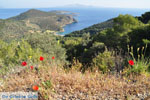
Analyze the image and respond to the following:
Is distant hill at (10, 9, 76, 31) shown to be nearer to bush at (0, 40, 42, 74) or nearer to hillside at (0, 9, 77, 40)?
hillside at (0, 9, 77, 40)

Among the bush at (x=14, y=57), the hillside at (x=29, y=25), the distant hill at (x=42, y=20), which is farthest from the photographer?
the distant hill at (x=42, y=20)

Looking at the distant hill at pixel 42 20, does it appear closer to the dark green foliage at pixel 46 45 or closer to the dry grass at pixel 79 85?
the dark green foliage at pixel 46 45

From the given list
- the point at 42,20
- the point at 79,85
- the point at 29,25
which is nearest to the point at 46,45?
the point at 79,85

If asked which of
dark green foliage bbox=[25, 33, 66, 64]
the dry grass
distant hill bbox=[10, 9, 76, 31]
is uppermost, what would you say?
distant hill bbox=[10, 9, 76, 31]

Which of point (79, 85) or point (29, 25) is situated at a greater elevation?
point (29, 25)

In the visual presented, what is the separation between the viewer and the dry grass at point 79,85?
7.39 ft

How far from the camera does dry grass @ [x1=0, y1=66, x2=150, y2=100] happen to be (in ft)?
7.39

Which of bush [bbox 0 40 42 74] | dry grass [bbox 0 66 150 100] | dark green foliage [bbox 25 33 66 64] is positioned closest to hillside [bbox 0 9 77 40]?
dark green foliage [bbox 25 33 66 64]

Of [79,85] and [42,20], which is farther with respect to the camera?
[42,20]

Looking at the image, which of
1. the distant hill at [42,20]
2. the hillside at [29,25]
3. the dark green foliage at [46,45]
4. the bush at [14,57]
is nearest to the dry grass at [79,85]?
the bush at [14,57]

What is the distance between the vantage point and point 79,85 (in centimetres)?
239

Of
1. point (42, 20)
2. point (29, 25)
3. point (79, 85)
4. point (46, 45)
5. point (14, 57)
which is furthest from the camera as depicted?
point (42, 20)

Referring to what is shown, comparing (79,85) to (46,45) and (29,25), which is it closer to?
(46,45)

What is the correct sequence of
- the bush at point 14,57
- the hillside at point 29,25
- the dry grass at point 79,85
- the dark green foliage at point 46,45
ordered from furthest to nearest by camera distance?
the hillside at point 29,25 < the dark green foliage at point 46,45 < the bush at point 14,57 < the dry grass at point 79,85
